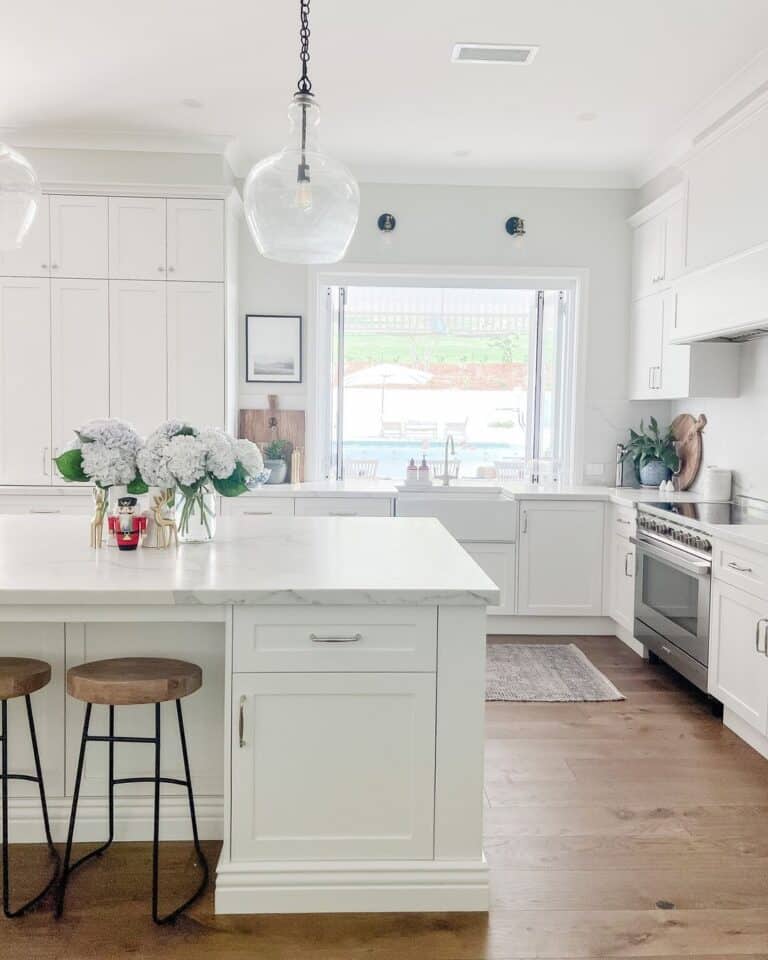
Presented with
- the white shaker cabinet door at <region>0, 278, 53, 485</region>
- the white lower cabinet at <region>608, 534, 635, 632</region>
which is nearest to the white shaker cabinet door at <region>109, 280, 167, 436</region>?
the white shaker cabinet door at <region>0, 278, 53, 485</region>

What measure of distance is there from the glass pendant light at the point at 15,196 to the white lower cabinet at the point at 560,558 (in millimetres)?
3381

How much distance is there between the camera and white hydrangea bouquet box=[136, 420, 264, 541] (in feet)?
8.53

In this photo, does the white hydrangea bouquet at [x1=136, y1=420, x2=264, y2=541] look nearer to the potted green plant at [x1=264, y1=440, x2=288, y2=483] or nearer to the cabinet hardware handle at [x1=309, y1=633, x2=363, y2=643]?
the cabinet hardware handle at [x1=309, y1=633, x2=363, y2=643]

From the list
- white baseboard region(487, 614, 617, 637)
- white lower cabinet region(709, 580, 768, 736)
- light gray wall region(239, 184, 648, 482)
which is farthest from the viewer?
light gray wall region(239, 184, 648, 482)

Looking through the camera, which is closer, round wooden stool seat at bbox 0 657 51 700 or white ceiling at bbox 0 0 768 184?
round wooden stool seat at bbox 0 657 51 700

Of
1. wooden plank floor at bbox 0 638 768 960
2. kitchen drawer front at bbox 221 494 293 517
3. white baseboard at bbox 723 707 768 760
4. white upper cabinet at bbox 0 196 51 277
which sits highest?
white upper cabinet at bbox 0 196 51 277

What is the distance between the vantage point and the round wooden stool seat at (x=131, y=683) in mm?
2146

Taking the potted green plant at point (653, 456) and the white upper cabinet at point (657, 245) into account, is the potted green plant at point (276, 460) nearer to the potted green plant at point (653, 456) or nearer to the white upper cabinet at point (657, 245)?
the potted green plant at point (653, 456)

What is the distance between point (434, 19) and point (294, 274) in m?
2.37

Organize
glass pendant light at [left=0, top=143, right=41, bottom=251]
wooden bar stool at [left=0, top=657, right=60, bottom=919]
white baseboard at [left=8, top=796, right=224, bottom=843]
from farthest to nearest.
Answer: white baseboard at [left=8, top=796, right=224, bottom=843]
glass pendant light at [left=0, top=143, right=41, bottom=251]
wooden bar stool at [left=0, top=657, right=60, bottom=919]

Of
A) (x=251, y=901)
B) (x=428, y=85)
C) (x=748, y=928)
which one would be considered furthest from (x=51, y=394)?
(x=748, y=928)

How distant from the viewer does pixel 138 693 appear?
2145mm

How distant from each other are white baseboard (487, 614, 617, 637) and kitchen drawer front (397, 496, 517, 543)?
53cm

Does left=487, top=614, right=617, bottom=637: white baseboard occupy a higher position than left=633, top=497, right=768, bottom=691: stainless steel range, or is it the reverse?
left=633, top=497, right=768, bottom=691: stainless steel range
